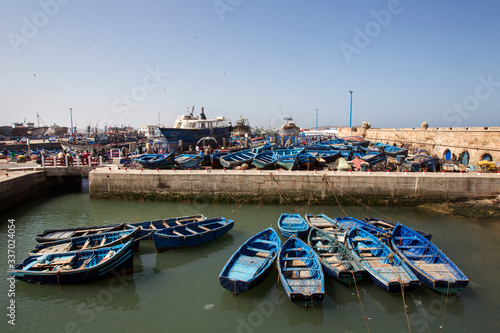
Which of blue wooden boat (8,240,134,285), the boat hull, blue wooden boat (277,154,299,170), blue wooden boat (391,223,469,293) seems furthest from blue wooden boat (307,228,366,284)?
the boat hull

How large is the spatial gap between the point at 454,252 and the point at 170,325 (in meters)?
11.6

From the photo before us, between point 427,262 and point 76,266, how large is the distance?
12.7 m

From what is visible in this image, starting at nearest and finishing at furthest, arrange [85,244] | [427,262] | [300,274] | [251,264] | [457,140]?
[300,274], [251,264], [427,262], [85,244], [457,140]

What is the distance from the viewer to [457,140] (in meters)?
26.7

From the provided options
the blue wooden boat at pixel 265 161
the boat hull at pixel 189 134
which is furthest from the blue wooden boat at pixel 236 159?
the boat hull at pixel 189 134

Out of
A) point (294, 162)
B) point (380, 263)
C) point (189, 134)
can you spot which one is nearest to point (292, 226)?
point (380, 263)

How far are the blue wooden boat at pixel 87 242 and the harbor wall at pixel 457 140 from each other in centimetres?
2810

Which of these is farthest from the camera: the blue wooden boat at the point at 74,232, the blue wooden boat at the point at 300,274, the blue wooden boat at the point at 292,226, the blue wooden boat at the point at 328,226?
the blue wooden boat at the point at 292,226

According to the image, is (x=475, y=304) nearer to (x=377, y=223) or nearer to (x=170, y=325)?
(x=377, y=223)

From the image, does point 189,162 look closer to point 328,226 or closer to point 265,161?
point 265,161

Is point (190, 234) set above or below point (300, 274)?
above

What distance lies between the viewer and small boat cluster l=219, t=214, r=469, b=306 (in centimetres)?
805

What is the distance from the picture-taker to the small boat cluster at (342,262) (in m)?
8.05

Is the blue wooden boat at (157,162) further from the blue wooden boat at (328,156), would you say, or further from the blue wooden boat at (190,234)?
the blue wooden boat at (328,156)
